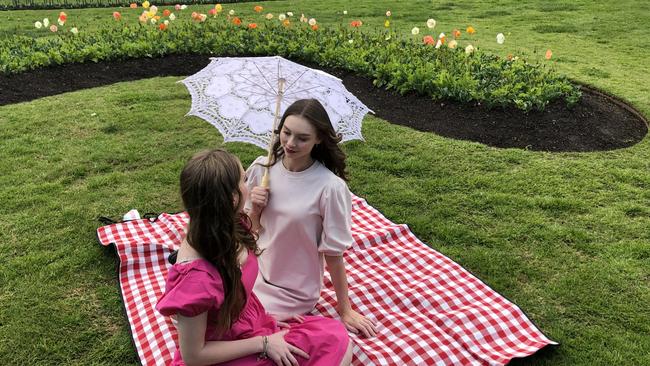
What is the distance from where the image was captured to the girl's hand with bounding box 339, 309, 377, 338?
3225mm

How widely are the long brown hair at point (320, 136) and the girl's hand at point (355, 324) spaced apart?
0.81 m

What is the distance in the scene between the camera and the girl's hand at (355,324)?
10.6 feet

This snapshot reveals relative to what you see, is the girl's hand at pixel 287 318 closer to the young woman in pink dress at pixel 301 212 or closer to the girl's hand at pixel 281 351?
the young woman in pink dress at pixel 301 212

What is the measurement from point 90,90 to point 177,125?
5.78ft

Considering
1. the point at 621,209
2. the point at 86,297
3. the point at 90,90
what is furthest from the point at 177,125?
the point at 621,209

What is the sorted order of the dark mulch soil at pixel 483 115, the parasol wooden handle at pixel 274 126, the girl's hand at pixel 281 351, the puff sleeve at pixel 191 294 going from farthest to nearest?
1. the dark mulch soil at pixel 483 115
2. the parasol wooden handle at pixel 274 126
3. the girl's hand at pixel 281 351
4. the puff sleeve at pixel 191 294

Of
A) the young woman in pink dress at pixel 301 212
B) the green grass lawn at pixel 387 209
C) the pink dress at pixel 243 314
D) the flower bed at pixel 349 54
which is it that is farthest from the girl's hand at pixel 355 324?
the flower bed at pixel 349 54

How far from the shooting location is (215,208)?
2.18 metres

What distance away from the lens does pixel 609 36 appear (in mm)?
11078

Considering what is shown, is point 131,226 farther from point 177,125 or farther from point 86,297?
point 177,125

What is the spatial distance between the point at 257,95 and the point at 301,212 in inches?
35.6

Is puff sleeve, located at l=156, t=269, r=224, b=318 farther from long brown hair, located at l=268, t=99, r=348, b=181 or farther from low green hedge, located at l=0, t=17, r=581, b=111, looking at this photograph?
low green hedge, located at l=0, t=17, r=581, b=111

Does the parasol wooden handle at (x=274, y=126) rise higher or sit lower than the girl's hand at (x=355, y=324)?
higher

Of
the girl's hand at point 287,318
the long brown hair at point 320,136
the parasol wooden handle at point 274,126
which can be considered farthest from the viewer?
the girl's hand at point 287,318
